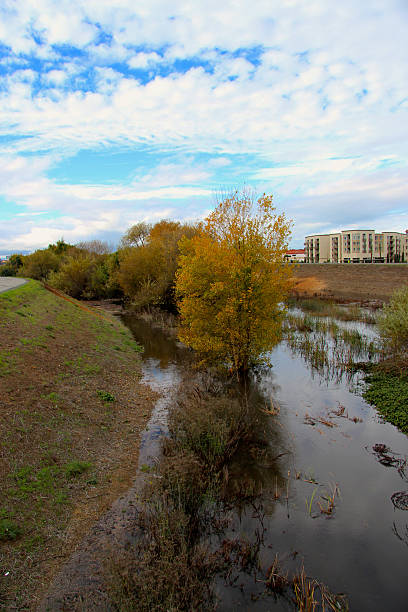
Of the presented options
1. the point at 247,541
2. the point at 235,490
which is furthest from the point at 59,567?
the point at 235,490

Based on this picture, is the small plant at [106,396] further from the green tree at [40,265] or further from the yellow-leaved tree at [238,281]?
the green tree at [40,265]

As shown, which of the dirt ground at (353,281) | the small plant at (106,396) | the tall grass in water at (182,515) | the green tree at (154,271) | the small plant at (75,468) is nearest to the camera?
the tall grass in water at (182,515)

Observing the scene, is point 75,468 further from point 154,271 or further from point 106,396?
point 154,271

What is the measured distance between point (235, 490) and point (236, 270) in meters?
8.16

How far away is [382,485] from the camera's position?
28.3 feet

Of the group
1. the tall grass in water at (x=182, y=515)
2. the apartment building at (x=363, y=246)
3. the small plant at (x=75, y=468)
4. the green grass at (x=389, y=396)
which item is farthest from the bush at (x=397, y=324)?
the apartment building at (x=363, y=246)

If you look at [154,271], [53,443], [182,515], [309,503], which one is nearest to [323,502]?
[309,503]

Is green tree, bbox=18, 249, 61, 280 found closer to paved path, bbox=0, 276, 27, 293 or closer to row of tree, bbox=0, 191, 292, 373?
paved path, bbox=0, 276, 27, 293

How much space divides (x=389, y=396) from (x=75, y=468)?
10829 millimetres

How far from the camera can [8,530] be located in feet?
19.8

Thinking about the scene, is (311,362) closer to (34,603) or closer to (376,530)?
(376,530)

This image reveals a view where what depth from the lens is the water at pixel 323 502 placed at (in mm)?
5977

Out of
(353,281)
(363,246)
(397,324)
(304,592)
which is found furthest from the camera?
(363,246)

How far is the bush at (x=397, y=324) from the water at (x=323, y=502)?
3979 mm
